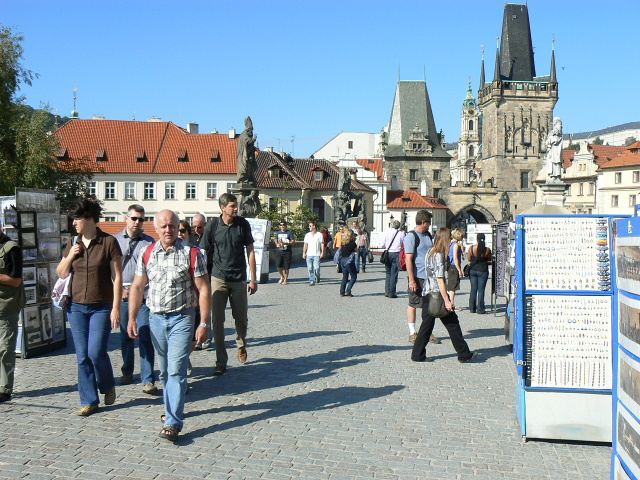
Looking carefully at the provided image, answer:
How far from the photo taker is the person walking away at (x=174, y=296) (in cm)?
549

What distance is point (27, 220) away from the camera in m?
8.55

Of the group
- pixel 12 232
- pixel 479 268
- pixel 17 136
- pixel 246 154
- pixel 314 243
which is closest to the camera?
pixel 12 232

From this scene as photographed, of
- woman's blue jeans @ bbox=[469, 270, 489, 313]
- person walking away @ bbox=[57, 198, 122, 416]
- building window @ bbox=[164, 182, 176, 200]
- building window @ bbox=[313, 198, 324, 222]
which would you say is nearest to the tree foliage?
woman's blue jeans @ bbox=[469, 270, 489, 313]

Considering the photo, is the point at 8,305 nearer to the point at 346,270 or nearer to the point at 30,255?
the point at 30,255

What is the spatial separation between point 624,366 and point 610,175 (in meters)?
71.9

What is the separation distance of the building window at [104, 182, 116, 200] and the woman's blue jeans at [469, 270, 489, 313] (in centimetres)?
5282

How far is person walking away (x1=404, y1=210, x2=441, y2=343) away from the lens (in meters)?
9.47

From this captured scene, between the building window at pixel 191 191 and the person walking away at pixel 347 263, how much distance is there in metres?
46.6

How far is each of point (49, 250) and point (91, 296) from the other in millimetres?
3300

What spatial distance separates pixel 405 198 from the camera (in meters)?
82.1

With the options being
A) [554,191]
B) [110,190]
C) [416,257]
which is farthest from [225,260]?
[110,190]

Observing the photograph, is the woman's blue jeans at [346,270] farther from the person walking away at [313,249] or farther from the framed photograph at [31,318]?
the framed photograph at [31,318]

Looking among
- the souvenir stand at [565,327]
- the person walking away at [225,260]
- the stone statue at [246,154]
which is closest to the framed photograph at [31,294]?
the person walking away at [225,260]

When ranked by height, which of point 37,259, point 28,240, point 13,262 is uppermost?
point 28,240
